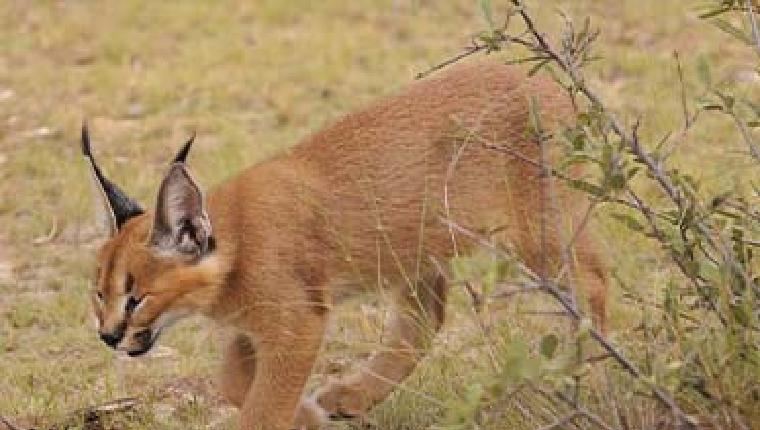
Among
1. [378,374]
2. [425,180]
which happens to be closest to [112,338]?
[378,374]

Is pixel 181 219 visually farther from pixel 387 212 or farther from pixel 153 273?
pixel 387 212

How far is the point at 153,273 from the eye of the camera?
514cm

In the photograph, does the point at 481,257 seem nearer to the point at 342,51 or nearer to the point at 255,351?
the point at 255,351

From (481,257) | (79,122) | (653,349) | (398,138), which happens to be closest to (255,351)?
(398,138)

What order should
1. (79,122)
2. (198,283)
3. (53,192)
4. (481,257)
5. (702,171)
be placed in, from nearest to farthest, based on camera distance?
(481,257)
(198,283)
(702,171)
(53,192)
(79,122)

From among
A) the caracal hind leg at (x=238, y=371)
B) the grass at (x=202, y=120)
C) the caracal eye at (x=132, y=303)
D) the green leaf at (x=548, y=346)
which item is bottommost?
the grass at (x=202, y=120)

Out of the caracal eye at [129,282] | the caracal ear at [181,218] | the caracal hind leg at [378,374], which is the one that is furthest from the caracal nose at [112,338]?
the caracal hind leg at [378,374]

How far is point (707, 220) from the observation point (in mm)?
4199

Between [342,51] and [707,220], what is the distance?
6.18 meters

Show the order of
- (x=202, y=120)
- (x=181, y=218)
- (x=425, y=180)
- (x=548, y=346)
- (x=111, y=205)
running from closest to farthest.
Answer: (x=548, y=346) < (x=181, y=218) < (x=111, y=205) < (x=425, y=180) < (x=202, y=120)

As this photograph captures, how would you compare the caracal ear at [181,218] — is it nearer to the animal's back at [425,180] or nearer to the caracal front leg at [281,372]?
the caracal front leg at [281,372]

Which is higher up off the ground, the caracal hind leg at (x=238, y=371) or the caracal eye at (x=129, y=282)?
the caracal eye at (x=129, y=282)

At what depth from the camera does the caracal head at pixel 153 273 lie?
5.11 m

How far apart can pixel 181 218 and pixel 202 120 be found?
422 cm
